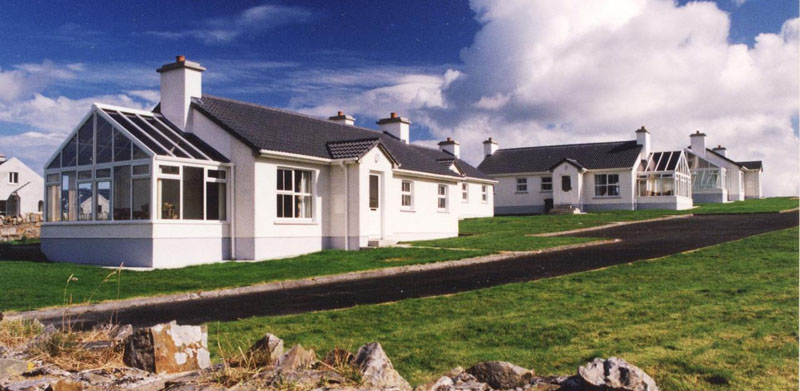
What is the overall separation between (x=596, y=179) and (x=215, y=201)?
3524 cm

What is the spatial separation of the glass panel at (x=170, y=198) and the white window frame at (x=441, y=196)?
45.8ft

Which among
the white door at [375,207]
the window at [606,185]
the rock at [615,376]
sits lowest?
the rock at [615,376]

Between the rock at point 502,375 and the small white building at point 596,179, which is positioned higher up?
the small white building at point 596,179

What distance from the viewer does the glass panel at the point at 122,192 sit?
69.7 feet

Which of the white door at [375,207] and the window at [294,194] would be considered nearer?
the window at [294,194]

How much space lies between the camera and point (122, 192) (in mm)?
21516

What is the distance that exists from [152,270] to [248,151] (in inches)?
205

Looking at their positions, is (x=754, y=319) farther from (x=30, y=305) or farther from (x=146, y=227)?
(x=146, y=227)

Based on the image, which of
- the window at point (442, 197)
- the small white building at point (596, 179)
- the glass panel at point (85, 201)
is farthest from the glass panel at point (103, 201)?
the small white building at point (596, 179)

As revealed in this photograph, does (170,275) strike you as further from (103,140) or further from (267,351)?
(267,351)

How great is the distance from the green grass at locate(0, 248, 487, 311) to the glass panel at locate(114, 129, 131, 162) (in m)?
3.85

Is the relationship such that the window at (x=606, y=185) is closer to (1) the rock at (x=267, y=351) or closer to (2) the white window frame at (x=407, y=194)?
(2) the white window frame at (x=407, y=194)

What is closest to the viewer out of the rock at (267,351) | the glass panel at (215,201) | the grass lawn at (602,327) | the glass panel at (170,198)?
the rock at (267,351)

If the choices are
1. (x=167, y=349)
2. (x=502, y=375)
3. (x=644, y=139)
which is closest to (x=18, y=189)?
(x=644, y=139)
